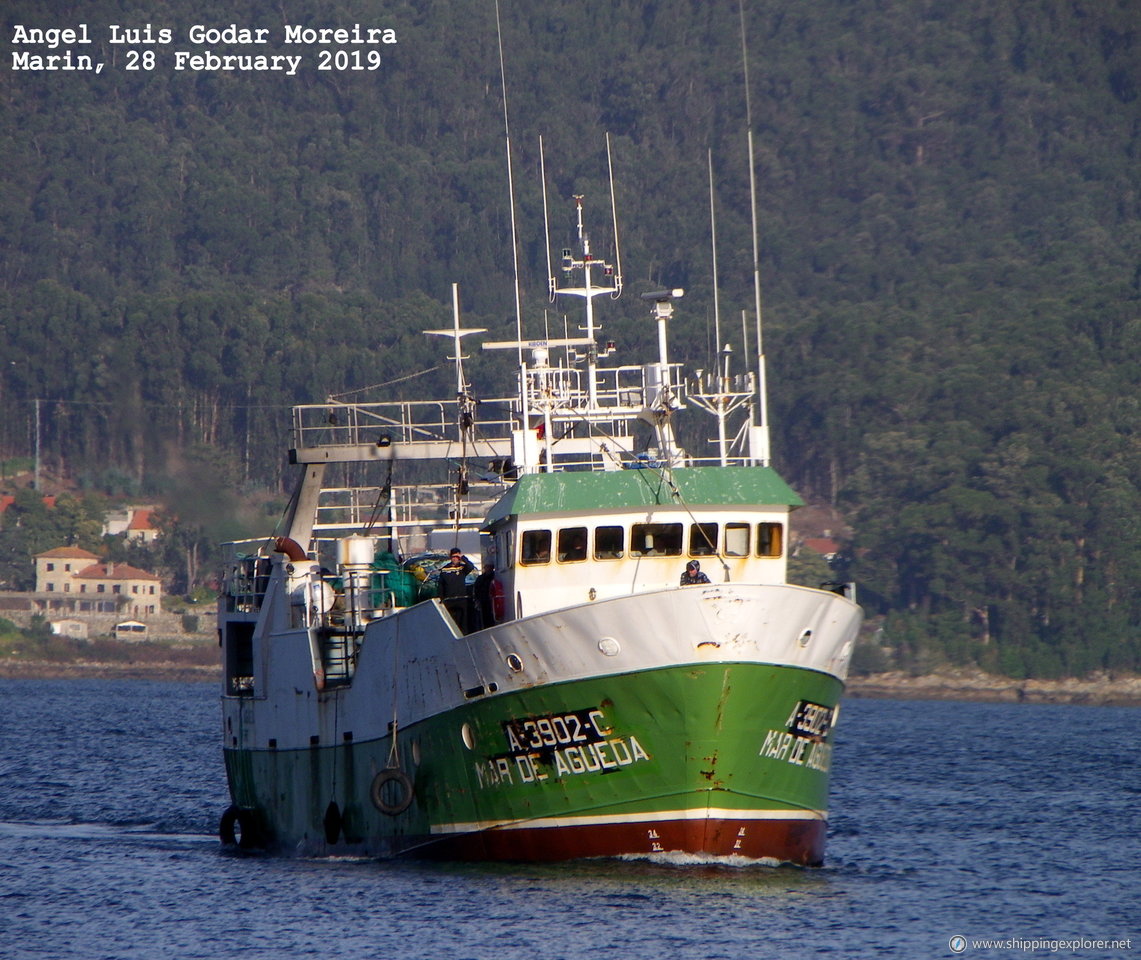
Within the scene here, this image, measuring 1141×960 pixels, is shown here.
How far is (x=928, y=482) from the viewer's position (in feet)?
520

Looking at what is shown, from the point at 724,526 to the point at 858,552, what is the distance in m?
124

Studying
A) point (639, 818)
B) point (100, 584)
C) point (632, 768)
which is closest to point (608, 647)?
point (632, 768)

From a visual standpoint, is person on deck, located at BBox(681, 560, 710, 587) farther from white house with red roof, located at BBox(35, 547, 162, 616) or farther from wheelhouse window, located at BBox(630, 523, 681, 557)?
white house with red roof, located at BBox(35, 547, 162, 616)

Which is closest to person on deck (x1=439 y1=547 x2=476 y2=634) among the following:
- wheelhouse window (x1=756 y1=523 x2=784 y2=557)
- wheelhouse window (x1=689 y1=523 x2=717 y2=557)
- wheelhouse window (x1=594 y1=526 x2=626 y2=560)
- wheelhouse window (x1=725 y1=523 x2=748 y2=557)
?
wheelhouse window (x1=594 y1=526 x2=626 y2=560)

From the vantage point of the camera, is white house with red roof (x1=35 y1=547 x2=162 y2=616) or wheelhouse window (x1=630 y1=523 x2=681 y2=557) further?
white house with red roof (x1=35 y1=547 x2=162 y2=616)

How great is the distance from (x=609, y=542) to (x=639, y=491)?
1041 mm

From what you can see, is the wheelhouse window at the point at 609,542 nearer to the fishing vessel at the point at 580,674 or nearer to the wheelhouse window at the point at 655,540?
the fishing vessel at the point at 580,674

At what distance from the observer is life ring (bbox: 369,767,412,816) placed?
36250 mm

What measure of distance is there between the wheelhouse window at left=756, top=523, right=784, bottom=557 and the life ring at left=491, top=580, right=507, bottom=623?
464 centimetres

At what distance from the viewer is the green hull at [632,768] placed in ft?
108

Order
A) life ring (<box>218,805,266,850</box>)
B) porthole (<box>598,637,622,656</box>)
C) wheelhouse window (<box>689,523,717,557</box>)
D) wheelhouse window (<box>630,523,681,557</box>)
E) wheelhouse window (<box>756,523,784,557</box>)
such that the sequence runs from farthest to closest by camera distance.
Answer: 1. life ring (<box>218,805,266,850</box>)
2. wheelhouse window (<box>756,523,784,557</box>)
3. wheelhouse window (<box>689,523,717,557</box>)
4. wheelhouse window (<box>630,523,681,557</box>)
5. porthole (<box>598,637,622,656</box>)

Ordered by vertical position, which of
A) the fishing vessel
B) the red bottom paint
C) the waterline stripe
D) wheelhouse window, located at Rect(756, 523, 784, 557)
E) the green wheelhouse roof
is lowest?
the red bottom paint

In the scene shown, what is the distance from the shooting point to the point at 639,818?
33.4 metres

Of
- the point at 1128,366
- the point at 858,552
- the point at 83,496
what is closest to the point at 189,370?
the point at 83,496
